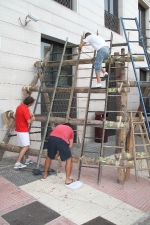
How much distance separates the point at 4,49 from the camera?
5.64 metres

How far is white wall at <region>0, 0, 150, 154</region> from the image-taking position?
5.66 meters

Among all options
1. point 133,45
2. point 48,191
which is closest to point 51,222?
point 48,191

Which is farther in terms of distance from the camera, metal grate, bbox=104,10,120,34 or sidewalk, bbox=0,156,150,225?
metal grate, bbox=104,10,120,34

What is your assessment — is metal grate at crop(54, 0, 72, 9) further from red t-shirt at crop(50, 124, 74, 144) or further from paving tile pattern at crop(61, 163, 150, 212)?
paving tile pattern at crop(61, 163, 150, 212)

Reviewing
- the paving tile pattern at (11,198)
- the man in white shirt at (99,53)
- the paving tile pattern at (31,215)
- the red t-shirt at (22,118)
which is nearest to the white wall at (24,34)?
the red t-shirt at (22,118)

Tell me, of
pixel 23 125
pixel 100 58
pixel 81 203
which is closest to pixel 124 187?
pixel 81 203

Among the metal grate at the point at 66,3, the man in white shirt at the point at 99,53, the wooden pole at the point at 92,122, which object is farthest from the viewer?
the metal grate at the point at 66,3

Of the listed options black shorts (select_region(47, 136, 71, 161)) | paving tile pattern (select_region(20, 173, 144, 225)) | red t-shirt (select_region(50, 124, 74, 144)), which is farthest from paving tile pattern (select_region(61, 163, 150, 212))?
red t-shirt (select_region(50, 124, 74, 144))

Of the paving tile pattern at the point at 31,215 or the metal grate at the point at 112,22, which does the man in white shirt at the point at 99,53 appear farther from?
the metal grate at the point at 112,22

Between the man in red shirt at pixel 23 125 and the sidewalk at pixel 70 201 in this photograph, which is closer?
the sidewalk at pixel 70 201

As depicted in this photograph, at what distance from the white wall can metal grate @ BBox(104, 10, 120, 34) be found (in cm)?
203

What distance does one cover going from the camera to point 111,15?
989cm

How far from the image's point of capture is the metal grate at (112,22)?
9.64 metres

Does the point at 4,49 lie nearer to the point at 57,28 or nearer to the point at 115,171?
→ the point at 57,28
